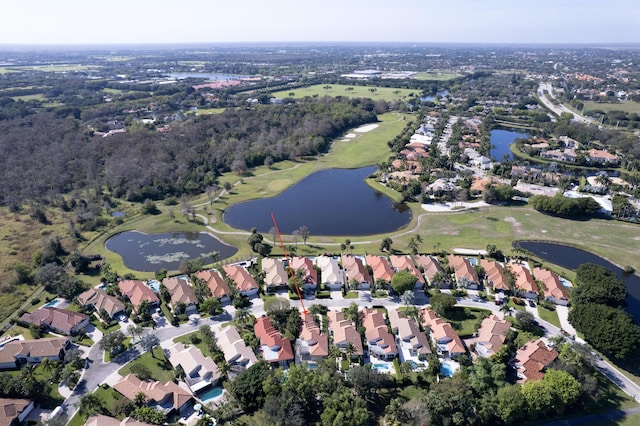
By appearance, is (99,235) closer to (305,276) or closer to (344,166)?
(305,276)

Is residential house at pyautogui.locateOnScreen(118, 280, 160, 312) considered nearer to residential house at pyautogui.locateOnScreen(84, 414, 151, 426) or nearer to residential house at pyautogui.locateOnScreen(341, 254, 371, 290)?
residential house at pyautogui.locateOnScreen(84, 414, 151, 426)

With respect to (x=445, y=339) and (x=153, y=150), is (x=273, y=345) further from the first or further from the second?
(x=153, y=150)

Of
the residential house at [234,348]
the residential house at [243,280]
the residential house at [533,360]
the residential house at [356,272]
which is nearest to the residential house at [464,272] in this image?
the residential house at [356,272]

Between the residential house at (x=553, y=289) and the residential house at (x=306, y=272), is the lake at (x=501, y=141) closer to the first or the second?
the residential house at (x=553, y=289)

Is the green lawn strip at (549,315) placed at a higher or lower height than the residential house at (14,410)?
lower

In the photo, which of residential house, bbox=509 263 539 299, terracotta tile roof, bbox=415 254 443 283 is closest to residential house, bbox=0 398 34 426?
terracotta tile roof, bbox=415 254 443 283

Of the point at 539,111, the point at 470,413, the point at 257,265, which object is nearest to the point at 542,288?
the point at 470,413
